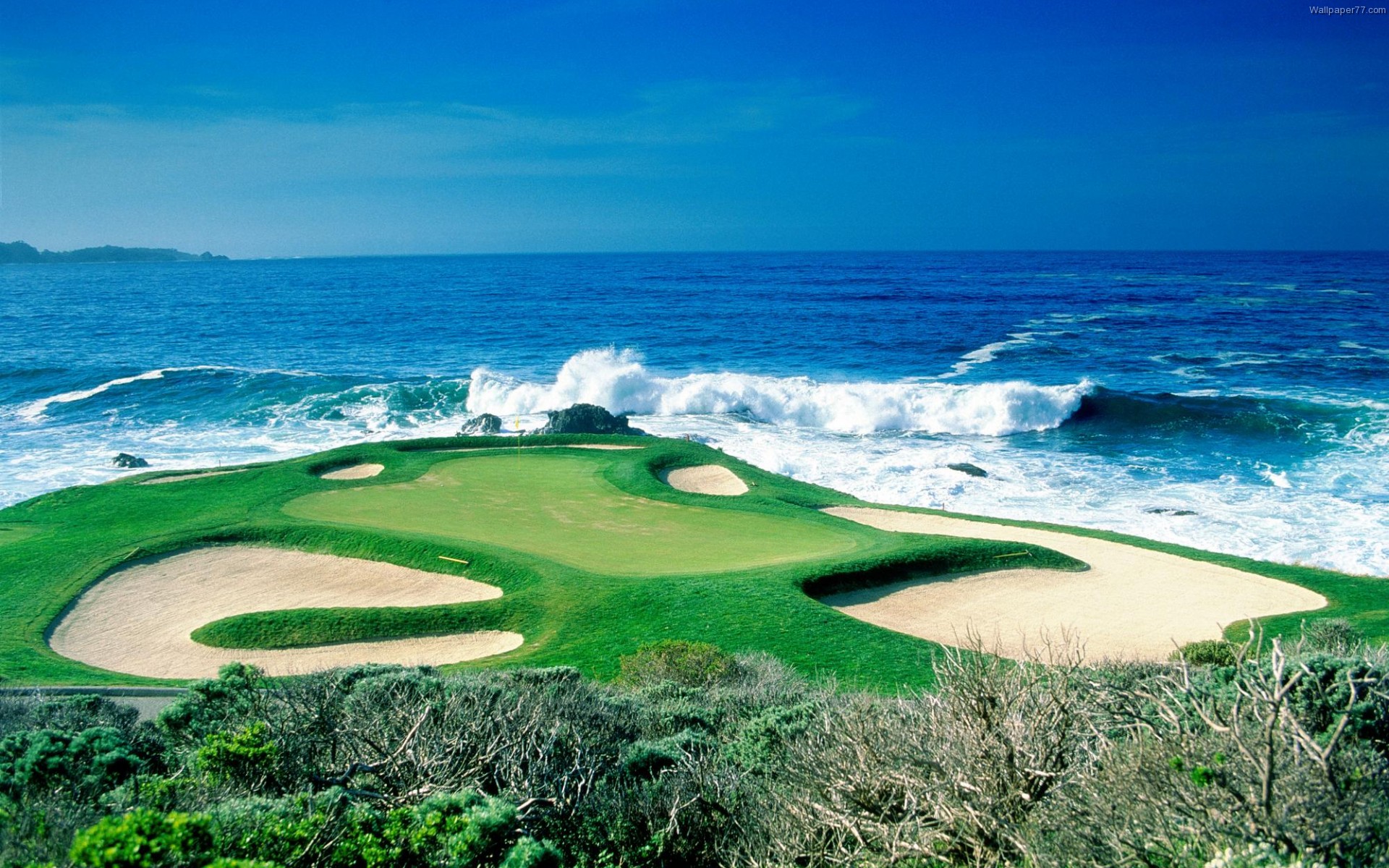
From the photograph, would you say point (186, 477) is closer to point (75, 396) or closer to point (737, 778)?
point (737, 778)

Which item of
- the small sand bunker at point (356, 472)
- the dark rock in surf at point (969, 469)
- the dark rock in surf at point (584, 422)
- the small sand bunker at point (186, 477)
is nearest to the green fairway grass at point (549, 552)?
the small sand bunker at point (356, 472)

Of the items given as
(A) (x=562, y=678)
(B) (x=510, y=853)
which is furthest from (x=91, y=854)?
(A) (x=562, y=678)

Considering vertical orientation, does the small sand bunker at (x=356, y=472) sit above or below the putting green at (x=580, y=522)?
above

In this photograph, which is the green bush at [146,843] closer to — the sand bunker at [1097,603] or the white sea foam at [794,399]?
the sand bunker at [1097,603]

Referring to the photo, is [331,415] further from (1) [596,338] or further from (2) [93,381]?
(1) [596,338]

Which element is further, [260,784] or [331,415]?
[331,415]

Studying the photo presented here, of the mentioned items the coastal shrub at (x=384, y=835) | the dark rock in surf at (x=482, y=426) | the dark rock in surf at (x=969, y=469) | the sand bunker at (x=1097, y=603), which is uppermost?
the coastal shrub at (x=384, y=835)
